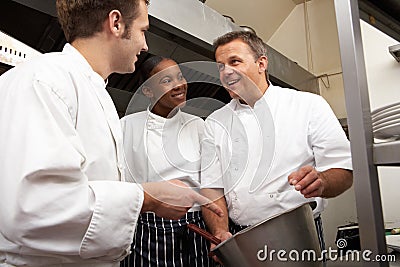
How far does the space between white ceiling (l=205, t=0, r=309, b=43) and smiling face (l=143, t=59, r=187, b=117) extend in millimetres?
1253

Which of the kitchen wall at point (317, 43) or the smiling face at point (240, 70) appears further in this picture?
the kitchen wall at point (317, 43)

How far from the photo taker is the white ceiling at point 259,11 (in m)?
2.50

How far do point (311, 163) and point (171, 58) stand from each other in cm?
73

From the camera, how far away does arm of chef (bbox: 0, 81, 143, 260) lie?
0.57 metres

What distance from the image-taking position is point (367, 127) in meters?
0.52

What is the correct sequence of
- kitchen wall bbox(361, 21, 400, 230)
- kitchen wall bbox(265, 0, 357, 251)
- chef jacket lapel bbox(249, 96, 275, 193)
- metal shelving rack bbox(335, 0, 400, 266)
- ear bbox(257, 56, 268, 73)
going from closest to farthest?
metal shelving rack bbox(335, 0, 400, 266) → chef jacket lapel bbox(249, 96, 275, 193) → ear bbox(257, 56, 268, 73) → kitchen wall bbox(361, 21, 400, 230) → kitchen wall bbox(265, 0, 357, 251)

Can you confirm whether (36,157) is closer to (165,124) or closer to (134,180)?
(134,180)

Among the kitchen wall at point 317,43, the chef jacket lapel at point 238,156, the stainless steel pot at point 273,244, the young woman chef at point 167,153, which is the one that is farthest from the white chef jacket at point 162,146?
the kitchen wall at point 317,43

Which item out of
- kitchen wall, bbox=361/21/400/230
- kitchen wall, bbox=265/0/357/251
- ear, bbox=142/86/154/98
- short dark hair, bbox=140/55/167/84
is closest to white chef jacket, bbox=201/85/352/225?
ear, bbox=142/86/154/98

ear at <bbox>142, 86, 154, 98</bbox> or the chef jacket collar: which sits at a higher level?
ear at <bbox>142, 86, 154, 98</bbox>

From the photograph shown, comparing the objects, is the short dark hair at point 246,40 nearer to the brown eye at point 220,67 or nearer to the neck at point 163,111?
the brown eye at point 220,67

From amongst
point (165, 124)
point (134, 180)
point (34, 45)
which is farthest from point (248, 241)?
point (34, 45)

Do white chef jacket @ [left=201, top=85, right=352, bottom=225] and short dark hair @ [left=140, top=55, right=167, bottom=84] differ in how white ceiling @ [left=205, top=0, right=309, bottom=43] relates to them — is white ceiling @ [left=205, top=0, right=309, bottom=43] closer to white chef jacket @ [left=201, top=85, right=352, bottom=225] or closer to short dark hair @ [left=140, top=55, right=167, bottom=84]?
short dark hair @ [left=140, top=55, right=167, bottom=84]

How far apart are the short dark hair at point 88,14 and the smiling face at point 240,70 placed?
453 mm
